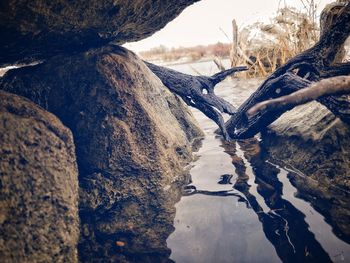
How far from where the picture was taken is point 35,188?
1842 millimetres

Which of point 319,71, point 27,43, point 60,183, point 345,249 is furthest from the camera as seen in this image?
point 319,71

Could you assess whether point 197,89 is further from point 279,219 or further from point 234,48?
point 234,48

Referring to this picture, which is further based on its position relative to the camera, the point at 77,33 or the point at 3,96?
the point at 77,33

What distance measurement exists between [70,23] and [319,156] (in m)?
2.44

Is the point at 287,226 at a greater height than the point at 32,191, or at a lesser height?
lesser

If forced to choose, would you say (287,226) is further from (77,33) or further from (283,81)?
(77,33)

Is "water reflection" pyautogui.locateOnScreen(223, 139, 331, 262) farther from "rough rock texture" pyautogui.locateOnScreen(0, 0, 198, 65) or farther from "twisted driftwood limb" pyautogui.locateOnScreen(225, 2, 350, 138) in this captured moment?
"rough rock texture" pyautogui.locateOnScreen(0, 0, 198, 65)

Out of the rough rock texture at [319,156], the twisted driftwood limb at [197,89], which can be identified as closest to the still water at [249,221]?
the rough rock texture at [319,156]

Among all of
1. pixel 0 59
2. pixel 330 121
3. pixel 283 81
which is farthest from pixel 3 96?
pixel 330 121

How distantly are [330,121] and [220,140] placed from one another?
1553 mm

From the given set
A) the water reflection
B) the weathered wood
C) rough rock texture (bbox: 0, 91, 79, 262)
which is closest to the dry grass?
the weathered wood

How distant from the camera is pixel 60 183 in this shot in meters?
2.05

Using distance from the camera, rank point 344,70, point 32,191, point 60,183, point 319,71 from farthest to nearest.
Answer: point 319,71
point 344,70
point 60,183
point 32,191

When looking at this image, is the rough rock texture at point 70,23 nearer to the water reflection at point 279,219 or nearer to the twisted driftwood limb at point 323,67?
the twisted driftwood limb at point 323,67
